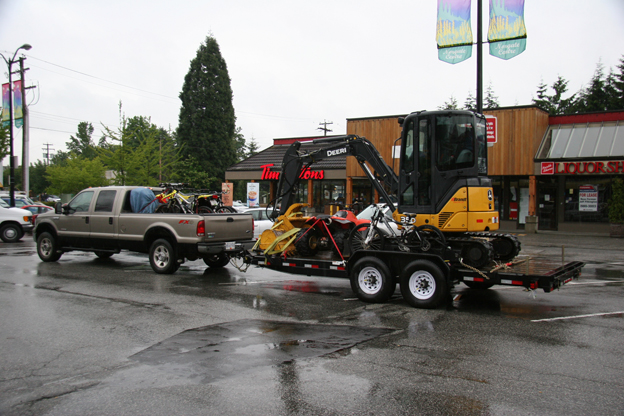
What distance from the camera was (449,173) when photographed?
28.3 feet

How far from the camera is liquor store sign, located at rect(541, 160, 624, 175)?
2244cm

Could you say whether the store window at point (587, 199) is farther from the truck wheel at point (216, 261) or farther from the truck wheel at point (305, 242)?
the truck wheel at point (216, 261)

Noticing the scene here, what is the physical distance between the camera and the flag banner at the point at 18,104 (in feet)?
93.9

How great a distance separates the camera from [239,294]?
946 centimetres

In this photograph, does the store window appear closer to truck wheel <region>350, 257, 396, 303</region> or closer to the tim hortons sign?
the tim hortons sign

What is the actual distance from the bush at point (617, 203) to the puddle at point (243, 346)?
20.4 meters

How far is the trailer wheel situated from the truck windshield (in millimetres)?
1859

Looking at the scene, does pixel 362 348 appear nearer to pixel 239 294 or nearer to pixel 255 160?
pixel 239 294

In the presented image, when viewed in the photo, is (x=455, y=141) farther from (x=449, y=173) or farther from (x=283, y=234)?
(x=283, y=234)

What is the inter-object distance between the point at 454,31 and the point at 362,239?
9787 mm

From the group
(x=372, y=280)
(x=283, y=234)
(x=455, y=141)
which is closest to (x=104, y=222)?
(x=283, y=234)

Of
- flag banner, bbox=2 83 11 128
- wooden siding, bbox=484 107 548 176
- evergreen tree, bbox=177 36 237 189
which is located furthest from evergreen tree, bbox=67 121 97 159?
wooden siding, bbox=484 107 548 176

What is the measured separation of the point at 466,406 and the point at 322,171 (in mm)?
26322

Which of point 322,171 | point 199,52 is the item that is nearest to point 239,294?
point 322,171
